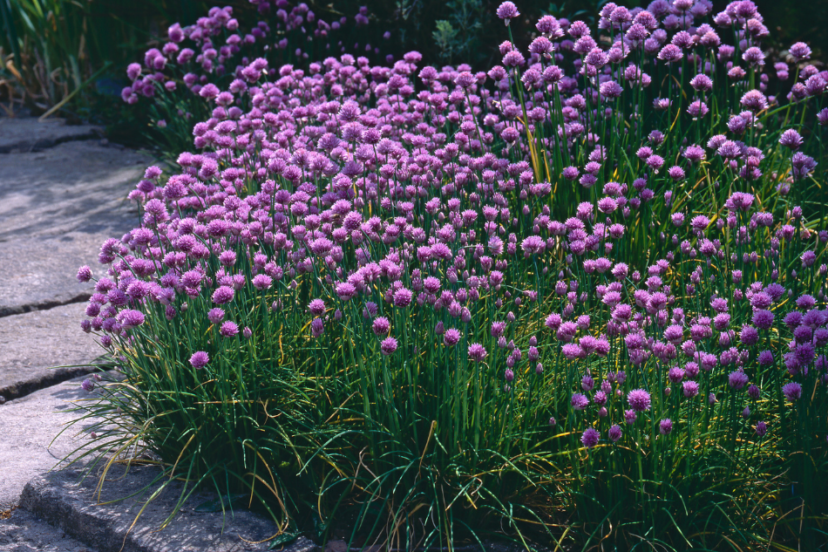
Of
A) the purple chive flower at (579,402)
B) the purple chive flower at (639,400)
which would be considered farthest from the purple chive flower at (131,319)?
the purple chive flower at (639,400)

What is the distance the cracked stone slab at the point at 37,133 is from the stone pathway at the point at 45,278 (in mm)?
11

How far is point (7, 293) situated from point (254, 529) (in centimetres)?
279

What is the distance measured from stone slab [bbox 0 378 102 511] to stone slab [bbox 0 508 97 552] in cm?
9

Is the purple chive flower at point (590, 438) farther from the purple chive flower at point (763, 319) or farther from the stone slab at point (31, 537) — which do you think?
the stone slab at point (31, 537)

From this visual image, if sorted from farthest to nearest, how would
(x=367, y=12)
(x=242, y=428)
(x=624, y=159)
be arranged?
(x=367, y=12) < (x=624, y=159) < (x=242, y=428)

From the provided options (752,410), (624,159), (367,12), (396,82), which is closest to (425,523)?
(752,410)

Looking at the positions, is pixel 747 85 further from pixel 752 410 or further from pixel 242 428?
pixel 242 428

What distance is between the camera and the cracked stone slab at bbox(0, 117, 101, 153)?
7520 millimetres

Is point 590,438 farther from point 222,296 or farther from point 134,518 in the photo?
point 134,518

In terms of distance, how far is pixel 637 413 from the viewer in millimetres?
2096

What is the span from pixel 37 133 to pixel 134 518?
268 inches

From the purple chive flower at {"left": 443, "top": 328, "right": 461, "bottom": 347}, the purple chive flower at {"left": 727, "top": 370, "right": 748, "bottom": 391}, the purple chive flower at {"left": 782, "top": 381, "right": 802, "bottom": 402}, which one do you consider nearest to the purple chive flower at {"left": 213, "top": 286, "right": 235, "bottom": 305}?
the purple chive flower at {"left": 443, "top": 328, "right": 461, "bottom": 347}

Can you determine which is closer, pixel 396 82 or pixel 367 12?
pixel 396 82

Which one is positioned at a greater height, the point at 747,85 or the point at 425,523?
the point at 747,85
